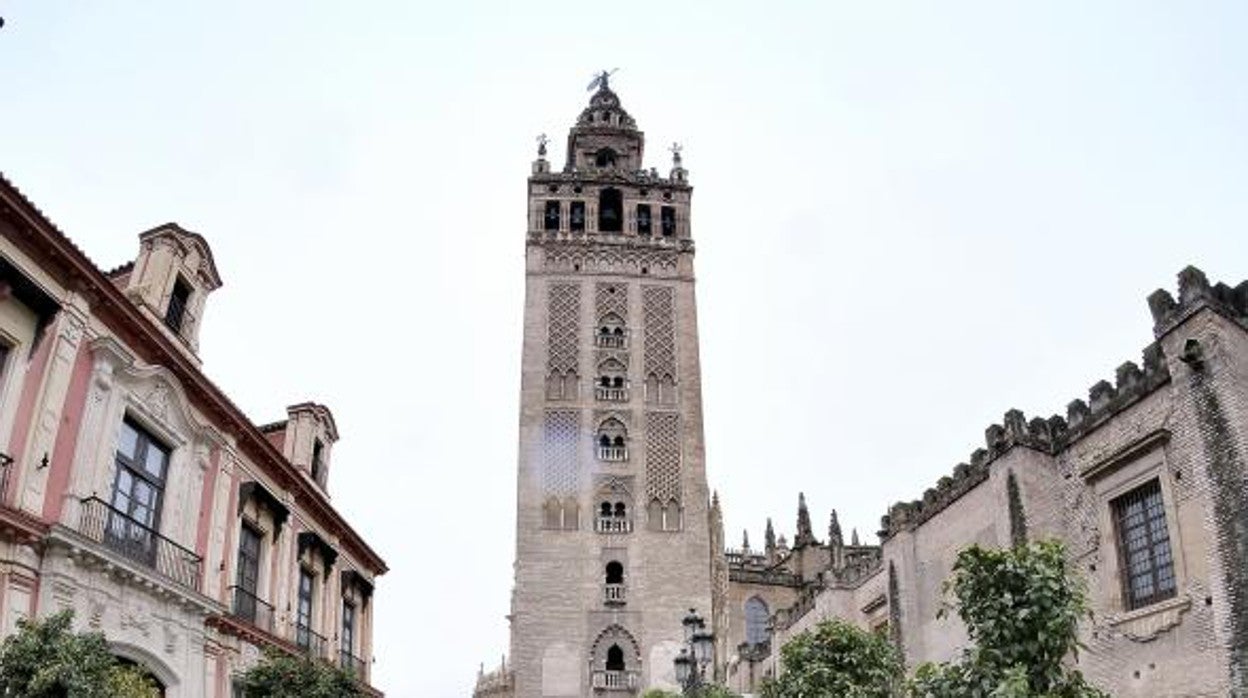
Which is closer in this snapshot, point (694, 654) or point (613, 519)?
Answer: point (694, 654)

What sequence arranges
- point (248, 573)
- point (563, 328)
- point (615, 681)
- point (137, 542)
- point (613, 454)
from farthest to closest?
point (563, 328) < point (613, 454) < point (615, 681) < point (248, 573) < point (137, 542)

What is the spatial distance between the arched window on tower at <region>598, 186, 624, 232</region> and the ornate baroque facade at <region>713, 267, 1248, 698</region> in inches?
1194

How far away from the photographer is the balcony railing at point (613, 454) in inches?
1757

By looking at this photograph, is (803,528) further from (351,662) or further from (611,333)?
(351,662)

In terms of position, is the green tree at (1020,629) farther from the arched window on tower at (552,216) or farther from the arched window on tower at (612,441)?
the arched window on tower at (552,216)

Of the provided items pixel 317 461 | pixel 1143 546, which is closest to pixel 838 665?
pixel 1143 546

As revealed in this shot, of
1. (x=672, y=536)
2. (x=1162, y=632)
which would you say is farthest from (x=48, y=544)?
(x=672, y=536)

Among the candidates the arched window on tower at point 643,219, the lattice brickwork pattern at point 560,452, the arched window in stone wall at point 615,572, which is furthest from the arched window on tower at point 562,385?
the arched window on tower at point 643,219

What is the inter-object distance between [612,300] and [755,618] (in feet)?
54.3

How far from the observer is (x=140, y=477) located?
651 inches

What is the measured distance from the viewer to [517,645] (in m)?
40.9

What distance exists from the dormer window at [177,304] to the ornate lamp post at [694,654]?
10158 mm

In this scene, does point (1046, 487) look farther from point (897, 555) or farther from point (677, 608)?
point (677, 608)

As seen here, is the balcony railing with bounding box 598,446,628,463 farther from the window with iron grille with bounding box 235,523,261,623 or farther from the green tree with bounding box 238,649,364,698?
the green tree with bounding box 238,649,364,698
